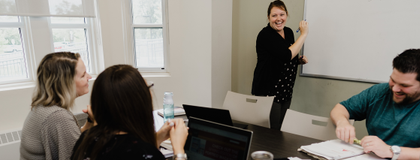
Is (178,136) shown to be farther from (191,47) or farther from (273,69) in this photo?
(191,47)

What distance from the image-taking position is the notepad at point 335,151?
4.02ft

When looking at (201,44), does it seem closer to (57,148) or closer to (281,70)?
(281,70)

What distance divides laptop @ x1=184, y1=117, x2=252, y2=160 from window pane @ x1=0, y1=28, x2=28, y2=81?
2.53 m

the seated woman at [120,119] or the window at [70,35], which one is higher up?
the window at [70,35]

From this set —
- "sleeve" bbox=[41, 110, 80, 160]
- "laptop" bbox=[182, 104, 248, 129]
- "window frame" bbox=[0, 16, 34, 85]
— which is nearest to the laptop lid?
"laptop" bbox=[182, 104, 248, 129]

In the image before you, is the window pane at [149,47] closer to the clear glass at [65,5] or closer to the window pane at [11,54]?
the clear glass at [65,5]

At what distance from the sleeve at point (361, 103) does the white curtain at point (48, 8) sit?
275 centimetres

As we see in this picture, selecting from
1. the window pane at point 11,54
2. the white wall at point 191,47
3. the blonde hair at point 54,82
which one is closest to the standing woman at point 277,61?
the white wall at point 191,47

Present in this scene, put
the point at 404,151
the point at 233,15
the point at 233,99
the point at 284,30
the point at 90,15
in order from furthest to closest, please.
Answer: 1. the point at 233,15
2. the point at 90,15
3. the point at 284,30
4. the point at 233,99
5. the point at 404,151

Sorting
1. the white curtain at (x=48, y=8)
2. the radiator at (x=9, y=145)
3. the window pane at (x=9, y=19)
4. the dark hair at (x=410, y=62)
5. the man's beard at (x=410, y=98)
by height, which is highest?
the white curtain at (x=48, y=8)

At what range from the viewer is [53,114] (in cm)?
126

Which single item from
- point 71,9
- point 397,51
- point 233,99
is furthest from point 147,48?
point 397,51

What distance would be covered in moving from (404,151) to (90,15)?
3.05m

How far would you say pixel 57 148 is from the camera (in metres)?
1.28
